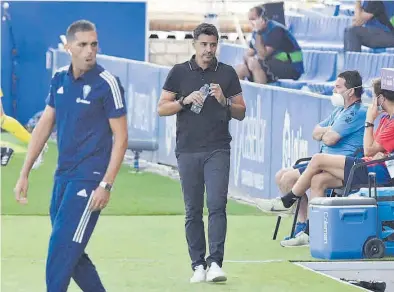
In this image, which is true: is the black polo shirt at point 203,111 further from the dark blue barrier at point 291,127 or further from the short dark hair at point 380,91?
the dark blue barrier at point 291,127

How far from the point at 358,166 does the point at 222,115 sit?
5.33 feet

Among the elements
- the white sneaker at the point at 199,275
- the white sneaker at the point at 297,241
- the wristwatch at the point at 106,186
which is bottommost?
the white sneaker at the point at 297,241

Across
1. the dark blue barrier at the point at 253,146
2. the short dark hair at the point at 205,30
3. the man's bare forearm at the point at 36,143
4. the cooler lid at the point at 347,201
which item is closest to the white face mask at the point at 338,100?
the cooler lid at the point at 347,201

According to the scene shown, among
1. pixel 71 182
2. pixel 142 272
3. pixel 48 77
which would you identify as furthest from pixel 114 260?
pixel 48 77

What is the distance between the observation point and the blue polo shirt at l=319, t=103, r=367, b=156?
1242 centimetres

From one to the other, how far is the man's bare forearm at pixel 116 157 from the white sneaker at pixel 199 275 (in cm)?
232

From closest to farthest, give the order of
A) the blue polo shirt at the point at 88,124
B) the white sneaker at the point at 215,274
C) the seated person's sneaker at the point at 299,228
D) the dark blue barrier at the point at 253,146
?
the blue polo shirt at the point at 88,124 → the white sneaker at the point at 215,274 → the seated person's sneaker at the point at 299,228 → the dark blue barrier at the point at 253,146

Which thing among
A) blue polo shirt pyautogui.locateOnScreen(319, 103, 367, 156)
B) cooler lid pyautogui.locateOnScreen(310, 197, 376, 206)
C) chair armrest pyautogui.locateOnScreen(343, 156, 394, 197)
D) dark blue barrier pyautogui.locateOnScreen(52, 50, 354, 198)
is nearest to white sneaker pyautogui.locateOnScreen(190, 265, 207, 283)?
cooler lid pyautogui.locateOnScreen(310, 197, 376, 206)

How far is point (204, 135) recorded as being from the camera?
34.7ft

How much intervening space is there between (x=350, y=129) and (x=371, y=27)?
7007 mm

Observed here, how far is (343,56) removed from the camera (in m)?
19.4

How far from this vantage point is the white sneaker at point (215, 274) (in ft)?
34.2

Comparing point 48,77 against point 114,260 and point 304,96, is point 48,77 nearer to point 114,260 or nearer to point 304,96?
point 304,96

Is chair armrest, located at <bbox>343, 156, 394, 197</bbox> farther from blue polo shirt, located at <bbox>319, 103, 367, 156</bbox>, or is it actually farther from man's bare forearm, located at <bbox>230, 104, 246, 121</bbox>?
man's bare forearm, located at <bbox>230, 104, 246, 121</bbox>
